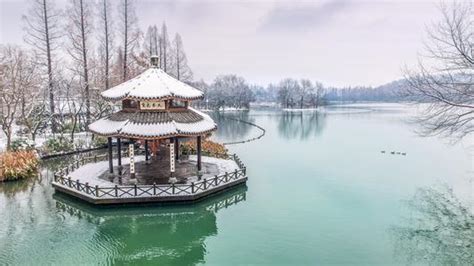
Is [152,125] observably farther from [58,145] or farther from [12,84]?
[12,84]

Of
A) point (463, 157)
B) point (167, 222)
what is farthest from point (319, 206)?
point (463, 157)

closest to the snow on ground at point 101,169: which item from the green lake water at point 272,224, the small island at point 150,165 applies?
the small island at point 150,165

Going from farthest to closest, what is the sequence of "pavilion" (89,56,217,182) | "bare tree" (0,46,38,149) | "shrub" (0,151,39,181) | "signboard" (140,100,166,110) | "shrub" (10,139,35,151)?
"bare tree" (0,46,38,149) → "shrub" (10,139,35,151) → "shrub" (0,151,39,181) → "signboard" (140,100,166,110) → "pavilion" (89,56,217,182)

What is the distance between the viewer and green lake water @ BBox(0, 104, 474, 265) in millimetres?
10984

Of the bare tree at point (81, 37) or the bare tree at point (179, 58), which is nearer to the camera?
the bare tree at point (81, 37)

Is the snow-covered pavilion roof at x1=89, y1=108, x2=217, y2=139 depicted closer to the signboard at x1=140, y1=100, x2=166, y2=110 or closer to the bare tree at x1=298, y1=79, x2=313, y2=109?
the signboard at x1=140, y1=100, x2=166, y2=110

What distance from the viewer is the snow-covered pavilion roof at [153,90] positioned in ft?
56.5

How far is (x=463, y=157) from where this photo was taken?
27.0 meters

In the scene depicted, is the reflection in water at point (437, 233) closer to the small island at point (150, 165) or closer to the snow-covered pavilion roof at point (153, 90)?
the small island at point (150, 165)

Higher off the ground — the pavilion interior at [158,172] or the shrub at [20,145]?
the shrub at [20,145]

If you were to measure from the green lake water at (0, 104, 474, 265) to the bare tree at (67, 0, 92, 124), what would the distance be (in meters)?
11.9

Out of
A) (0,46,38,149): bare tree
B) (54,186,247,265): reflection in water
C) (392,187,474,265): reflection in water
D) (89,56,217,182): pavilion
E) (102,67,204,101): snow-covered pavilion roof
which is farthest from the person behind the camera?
(0,46,38,149): bare tree

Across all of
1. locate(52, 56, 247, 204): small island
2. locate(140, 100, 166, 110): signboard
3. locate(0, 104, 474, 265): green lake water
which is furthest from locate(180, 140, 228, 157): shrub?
locate(140, 100, 166, 110): signboard

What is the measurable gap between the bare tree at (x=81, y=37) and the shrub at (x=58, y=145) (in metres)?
5.24
